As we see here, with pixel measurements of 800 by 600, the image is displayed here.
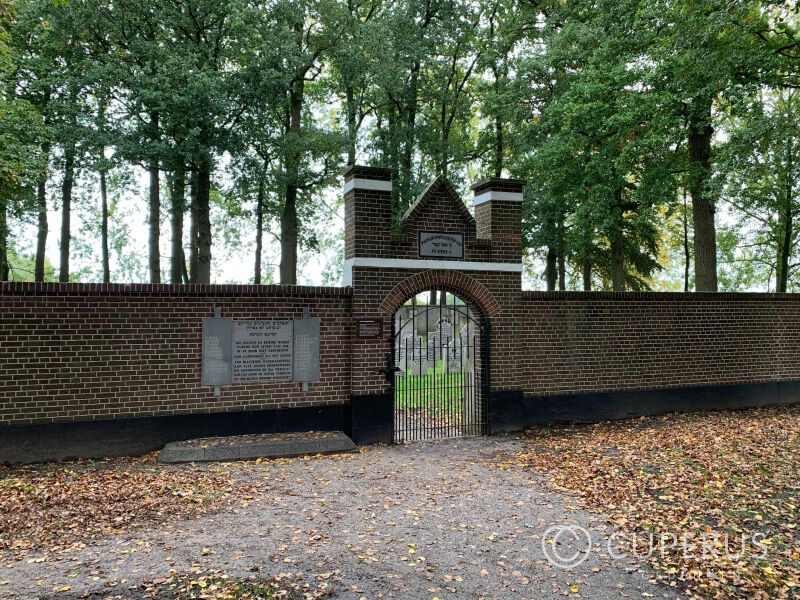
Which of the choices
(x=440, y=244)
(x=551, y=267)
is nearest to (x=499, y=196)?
(x=440, y=244)

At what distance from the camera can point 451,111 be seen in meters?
25.1

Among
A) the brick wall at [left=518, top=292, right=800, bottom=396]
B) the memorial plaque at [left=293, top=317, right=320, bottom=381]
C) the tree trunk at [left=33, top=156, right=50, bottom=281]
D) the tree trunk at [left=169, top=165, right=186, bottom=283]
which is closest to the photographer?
the memorial plaque at [left=293, top=317, right=320, bottom=381]

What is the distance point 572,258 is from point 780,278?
814cm

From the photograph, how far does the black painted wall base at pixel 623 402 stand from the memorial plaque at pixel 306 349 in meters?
3.33

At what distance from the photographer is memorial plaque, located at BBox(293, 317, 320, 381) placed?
9.31 m

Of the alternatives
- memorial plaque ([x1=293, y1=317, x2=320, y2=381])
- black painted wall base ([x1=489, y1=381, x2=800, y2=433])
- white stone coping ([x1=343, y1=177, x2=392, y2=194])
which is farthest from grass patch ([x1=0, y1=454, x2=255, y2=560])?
black painted wall base ([x1=489, y1=381, x2=800, y2=433])

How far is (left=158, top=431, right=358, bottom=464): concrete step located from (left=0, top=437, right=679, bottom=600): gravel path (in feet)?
2.61

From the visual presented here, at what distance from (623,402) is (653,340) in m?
1.43

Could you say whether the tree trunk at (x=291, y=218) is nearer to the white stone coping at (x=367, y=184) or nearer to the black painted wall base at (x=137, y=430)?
the white stone coping at (x=367, y=184)

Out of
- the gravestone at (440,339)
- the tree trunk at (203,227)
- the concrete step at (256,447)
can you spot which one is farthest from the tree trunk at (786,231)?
the tree trunk at (203,227)

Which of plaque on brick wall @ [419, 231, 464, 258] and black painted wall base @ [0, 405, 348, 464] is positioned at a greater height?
plaque on brick wall @ [419, 231, 464, 258]

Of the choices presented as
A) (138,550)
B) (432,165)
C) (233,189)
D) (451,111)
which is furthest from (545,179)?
(138,550)

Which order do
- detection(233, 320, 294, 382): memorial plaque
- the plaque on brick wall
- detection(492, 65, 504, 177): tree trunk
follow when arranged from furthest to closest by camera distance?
detection(492, 65, 504, 177): tree trunk → the plaque on brick wall → detection(233, 320, 294, 382): memorial plaque

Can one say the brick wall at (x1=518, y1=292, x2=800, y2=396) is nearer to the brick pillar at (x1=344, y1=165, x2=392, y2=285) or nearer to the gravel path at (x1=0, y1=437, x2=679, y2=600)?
the brick pillar at (x1=344, y1=165, x2=392, y2=285)
